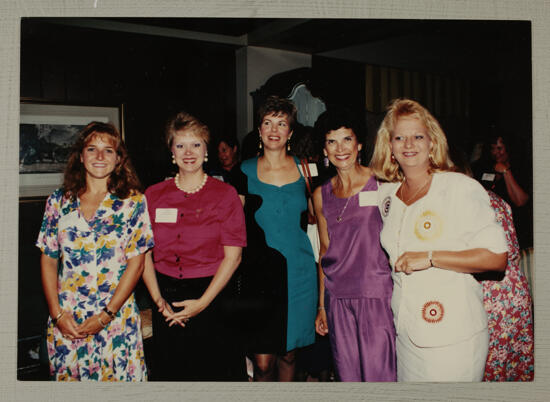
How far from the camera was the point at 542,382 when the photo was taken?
2029 mm

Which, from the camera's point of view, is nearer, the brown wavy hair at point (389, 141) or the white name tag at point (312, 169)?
the brown wavy hair at point (389, 141)

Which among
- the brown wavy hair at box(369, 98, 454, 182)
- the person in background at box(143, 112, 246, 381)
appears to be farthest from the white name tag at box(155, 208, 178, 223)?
the brown wavy hair at box(369, 98, 454, 182)

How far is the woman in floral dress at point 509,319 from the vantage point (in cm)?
199

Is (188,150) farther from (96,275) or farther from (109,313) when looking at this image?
(109,313)

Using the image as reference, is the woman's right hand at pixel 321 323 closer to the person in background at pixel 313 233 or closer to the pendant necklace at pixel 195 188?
the person in background at pixel 313 233

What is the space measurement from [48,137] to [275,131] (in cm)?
101

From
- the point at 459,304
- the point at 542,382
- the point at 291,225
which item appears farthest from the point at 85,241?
the point at 542,382

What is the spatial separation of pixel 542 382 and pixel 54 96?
2.53 m

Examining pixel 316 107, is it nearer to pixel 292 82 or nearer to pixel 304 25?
pixel 292 82

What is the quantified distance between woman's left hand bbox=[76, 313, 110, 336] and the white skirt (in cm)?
130

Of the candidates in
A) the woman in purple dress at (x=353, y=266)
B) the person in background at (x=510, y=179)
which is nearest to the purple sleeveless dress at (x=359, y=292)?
the woman in purple dress at (x=353, y=266)

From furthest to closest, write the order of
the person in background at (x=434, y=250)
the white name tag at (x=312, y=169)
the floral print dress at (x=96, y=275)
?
the white name tag at (x=312, y=169), the floral print dress at (x=96, y=275), the person in background at (x=434, y=250)

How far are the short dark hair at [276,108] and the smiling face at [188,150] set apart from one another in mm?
309

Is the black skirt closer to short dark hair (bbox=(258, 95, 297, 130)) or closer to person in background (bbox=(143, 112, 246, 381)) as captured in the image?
person in background (bbox=(143, 112, 246, 381))
